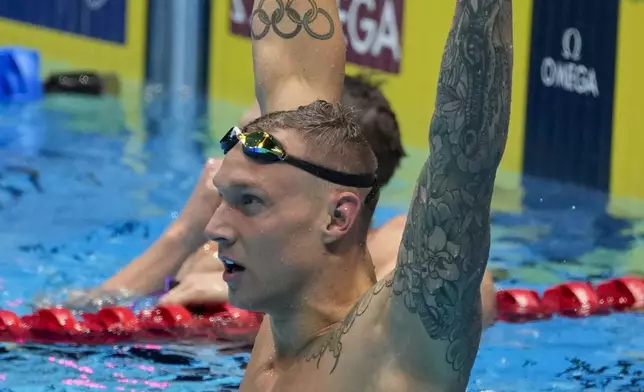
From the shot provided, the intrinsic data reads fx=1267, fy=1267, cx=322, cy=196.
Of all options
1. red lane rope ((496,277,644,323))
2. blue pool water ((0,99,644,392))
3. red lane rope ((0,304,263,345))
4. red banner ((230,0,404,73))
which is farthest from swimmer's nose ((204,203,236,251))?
red banner ((230,0,404,73))

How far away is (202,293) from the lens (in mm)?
4008

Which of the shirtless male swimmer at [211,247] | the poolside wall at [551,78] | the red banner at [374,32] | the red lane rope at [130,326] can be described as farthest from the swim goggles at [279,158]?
the red banner at [374,32]

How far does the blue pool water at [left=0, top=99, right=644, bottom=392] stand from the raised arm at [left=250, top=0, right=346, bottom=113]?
3.55 ft

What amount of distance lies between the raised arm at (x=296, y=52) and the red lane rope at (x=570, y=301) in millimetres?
1824

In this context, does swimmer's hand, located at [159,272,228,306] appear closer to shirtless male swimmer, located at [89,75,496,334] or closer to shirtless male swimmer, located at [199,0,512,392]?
shirtless male swimmer, located at [89,75,496,334]

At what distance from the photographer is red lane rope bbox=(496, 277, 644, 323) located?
427 centimetres

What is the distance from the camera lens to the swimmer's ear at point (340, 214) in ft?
6.74

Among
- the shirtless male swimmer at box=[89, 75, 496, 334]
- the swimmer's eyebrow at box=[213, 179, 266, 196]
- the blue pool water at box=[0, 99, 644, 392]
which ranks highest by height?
the swimmer's eyebrow at box=[213, 179, 266, 196]

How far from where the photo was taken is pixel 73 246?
5.42m

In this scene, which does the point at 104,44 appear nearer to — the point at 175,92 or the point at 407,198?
the point at 175,92

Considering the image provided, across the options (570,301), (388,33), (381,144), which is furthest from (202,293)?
(388,33)

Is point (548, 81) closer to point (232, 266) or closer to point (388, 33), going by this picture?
point (388, 33)

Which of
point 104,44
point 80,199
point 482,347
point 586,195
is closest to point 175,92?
point 104,44

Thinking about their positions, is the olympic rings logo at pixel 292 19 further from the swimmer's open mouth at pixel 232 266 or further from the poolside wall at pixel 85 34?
the poolside wall at pixel 85 34
